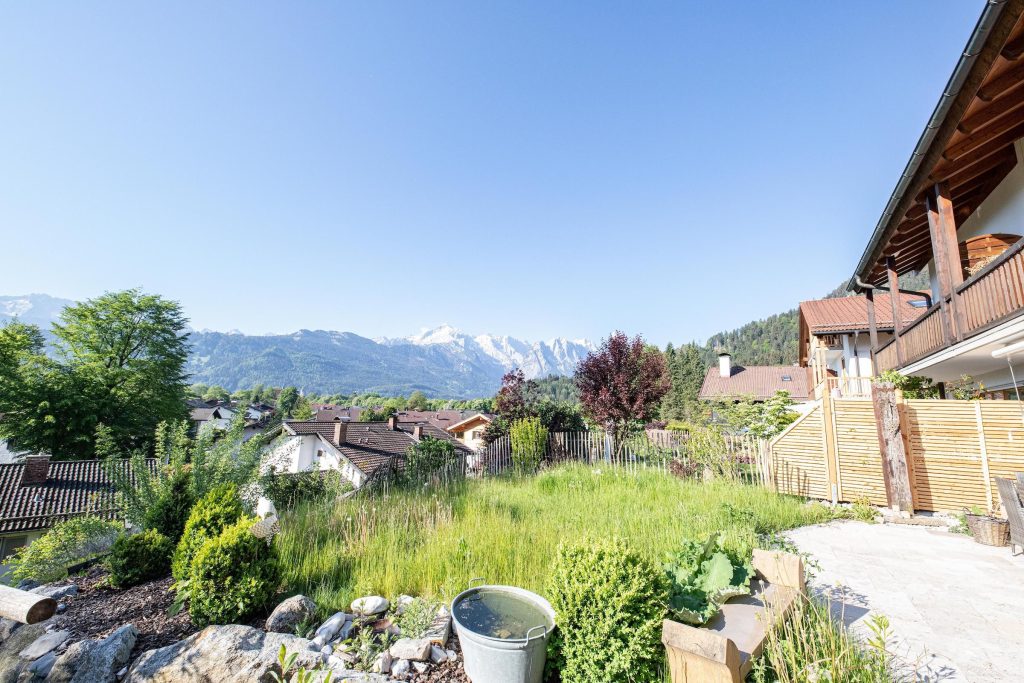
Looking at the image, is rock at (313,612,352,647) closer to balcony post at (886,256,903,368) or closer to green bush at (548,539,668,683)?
green bush at (548,539,668,683)

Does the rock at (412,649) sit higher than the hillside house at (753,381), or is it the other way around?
the hillside house at (753,381)

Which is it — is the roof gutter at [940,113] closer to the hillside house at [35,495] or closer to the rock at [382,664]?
A: the rock at [382,664]

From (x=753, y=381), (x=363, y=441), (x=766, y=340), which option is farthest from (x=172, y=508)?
(x=766, y=340)

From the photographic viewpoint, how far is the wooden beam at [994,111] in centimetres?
511

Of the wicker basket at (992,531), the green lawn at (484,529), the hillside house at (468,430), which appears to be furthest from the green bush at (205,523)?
the hillside house at (468,430)

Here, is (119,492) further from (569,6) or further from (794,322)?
(794,322)

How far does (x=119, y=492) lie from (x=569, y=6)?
35.3 feet

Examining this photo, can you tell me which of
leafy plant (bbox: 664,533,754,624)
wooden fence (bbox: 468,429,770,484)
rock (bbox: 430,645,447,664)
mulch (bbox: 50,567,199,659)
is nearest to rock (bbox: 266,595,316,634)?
mulch (bbox: 50,567,199,659)

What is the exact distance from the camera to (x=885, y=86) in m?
7.67

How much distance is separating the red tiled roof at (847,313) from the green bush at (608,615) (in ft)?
58.2

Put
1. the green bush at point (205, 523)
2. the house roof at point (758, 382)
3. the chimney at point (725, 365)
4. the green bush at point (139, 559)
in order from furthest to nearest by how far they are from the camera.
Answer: the chimney at point (725, 365), the house roof at point (758, 382), the green bush at point (139, 559), the green bush at point (205, 523)

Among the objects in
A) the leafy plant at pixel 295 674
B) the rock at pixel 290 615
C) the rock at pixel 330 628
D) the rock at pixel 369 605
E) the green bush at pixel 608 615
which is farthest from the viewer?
the rock at pixel 369 605

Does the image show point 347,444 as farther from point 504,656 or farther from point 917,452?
point 504,656

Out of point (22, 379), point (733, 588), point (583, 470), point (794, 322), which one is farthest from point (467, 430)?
point (794, 322)
